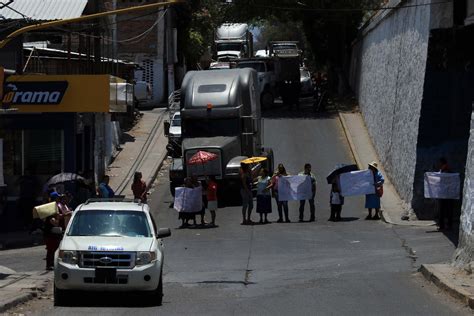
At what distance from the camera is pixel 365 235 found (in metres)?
24.9

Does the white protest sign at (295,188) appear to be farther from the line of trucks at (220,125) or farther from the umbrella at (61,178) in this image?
the umbrella at (61,178)

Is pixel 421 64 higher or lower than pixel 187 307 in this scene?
higher

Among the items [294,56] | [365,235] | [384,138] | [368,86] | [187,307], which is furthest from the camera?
[294,56]

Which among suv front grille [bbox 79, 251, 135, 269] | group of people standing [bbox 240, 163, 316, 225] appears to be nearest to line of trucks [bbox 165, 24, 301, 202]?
group of people standing [bbox 240, 163, 316, 225]

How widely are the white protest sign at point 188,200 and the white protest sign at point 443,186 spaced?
6509mm

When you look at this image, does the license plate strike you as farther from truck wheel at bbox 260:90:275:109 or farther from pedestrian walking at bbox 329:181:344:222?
truck wheel at bbox 260:90:275:109

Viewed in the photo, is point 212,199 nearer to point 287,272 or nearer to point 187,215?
point 187,215

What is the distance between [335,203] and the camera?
27922 millimetres

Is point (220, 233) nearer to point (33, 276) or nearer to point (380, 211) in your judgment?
point (380, 211)

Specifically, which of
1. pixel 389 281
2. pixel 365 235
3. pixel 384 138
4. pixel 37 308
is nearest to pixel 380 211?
pixel 365 235

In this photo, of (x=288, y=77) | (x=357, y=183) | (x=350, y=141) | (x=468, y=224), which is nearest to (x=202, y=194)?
(x=357, y=183)

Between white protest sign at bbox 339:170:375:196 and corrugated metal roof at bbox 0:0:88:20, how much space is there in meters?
9.51

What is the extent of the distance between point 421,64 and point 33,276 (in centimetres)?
1476

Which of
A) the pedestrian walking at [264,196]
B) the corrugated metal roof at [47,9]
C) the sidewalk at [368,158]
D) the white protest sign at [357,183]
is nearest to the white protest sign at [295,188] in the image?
the pedestrian walking at [264,196]
